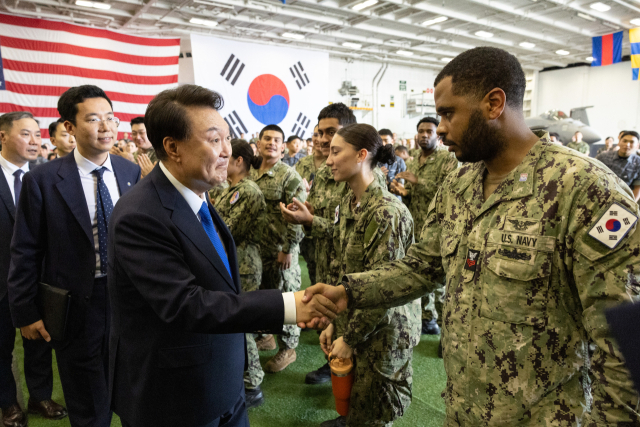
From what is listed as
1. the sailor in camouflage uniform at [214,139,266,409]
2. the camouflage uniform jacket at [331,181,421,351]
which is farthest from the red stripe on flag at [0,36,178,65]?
the camouflage uniform jacket at [331,181,421,351]

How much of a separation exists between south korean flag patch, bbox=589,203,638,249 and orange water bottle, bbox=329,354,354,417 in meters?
1.27

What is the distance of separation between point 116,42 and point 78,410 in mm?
9578

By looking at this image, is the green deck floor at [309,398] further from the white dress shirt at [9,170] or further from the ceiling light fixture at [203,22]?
the ceiling light fixture at [203,22]

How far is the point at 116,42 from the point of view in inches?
369

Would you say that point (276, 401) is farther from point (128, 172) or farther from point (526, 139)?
point (526, 139)

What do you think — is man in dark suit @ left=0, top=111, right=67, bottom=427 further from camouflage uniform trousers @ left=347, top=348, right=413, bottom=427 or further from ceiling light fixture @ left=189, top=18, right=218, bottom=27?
ceiling light fixture @ left=189, top=18, right=218, bottom=27

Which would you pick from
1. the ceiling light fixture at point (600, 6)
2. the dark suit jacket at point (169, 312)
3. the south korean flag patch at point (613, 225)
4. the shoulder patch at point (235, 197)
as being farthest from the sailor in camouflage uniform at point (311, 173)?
the ceiling light fixture at point (600, 6)

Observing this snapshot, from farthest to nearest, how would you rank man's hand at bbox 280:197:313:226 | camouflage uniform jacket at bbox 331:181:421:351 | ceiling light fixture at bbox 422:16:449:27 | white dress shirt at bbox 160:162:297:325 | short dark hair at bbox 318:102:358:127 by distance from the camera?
ceiling light fixture at bbox 422:16:449:27, short dark hair at bbox 318:102:358:127, man's hand at bbox 280:197:313:226, camouflage uniform jacket at bbox 331:181:421:351, white dress shirt at bbox 160:162:297:325

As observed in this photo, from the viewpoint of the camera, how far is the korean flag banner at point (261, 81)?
9586 mm

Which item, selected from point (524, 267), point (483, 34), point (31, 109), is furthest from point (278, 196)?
point (483, 34)

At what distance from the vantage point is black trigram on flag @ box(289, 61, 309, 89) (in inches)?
437

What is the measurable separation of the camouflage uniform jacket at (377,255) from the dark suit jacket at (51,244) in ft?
4.55

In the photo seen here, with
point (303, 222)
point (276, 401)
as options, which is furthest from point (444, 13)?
point (276, 401)

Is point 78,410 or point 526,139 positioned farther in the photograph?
point 78,410
